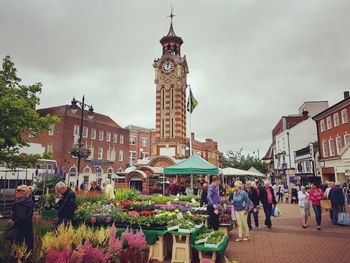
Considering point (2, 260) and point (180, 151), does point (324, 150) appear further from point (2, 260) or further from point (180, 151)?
point (2, 260)

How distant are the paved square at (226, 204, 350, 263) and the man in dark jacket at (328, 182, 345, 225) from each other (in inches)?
31.7

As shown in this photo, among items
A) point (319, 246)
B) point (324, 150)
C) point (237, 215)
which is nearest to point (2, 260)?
point (237, 215)

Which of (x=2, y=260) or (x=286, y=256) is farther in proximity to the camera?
(x=286, y=256)

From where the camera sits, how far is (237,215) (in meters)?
9.63

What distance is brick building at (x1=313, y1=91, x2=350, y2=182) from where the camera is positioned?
85.6 ft

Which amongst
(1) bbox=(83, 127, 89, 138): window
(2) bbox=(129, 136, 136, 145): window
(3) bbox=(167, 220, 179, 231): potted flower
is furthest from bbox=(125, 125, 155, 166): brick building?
(3) bbox=(167, 220, 179, 231): potted flower

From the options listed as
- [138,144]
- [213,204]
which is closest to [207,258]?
[213,204]

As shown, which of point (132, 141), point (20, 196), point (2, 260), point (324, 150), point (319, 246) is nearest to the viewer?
point (2, 260)

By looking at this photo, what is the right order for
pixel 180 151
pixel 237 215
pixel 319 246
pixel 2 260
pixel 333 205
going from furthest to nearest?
pixel 180 151
pixel 333 205
pixel 237 215
pixel 319 246
pixel 2 260

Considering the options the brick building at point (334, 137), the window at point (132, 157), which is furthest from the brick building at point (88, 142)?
the brick building at point (334, 137)

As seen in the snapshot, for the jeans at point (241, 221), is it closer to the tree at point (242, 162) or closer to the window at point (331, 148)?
the window at point (331, 148)

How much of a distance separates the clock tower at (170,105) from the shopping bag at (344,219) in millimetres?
24959

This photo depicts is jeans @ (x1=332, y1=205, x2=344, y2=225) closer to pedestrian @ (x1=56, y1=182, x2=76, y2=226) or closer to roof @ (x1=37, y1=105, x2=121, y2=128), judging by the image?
pedestrian @ (x1=56, y1=182, x2=76, y2=226)

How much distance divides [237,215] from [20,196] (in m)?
6.88
